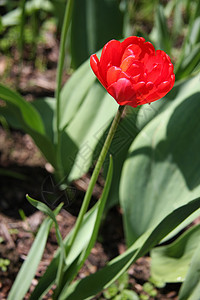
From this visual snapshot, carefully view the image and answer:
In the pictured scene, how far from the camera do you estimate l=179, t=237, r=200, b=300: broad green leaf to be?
0.98m

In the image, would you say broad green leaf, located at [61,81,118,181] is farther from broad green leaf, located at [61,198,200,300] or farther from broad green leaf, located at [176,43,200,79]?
Answer: broad green leaf, located at [61,198,200,300]

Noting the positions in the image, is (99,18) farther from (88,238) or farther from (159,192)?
(88,238)

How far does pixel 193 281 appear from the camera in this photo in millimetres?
1019

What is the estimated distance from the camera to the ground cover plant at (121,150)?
81 centimetres

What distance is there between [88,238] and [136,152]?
0.29 metres

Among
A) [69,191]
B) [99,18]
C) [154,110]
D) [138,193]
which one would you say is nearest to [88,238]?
[138,193]

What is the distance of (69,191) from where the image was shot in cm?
145

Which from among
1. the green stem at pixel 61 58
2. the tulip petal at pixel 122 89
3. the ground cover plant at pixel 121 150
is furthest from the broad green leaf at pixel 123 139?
the tulip petal at pixel 122 89

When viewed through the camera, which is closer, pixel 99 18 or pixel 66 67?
A: pixel 99 18

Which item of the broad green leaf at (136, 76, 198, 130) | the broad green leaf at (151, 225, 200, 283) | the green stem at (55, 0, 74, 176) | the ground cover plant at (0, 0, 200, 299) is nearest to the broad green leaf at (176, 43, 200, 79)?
the ground cover plant at (0, 0, 200, 299)

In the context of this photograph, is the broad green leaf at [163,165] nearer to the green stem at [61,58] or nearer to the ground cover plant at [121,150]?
the ground cover plant at [121,150]

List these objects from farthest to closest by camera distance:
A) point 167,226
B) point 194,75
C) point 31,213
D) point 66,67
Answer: point 66,67, point 31,213, point 194,75, point 167,226

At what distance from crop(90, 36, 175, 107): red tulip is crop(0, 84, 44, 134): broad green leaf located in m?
0.49

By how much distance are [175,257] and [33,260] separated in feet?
1.41
